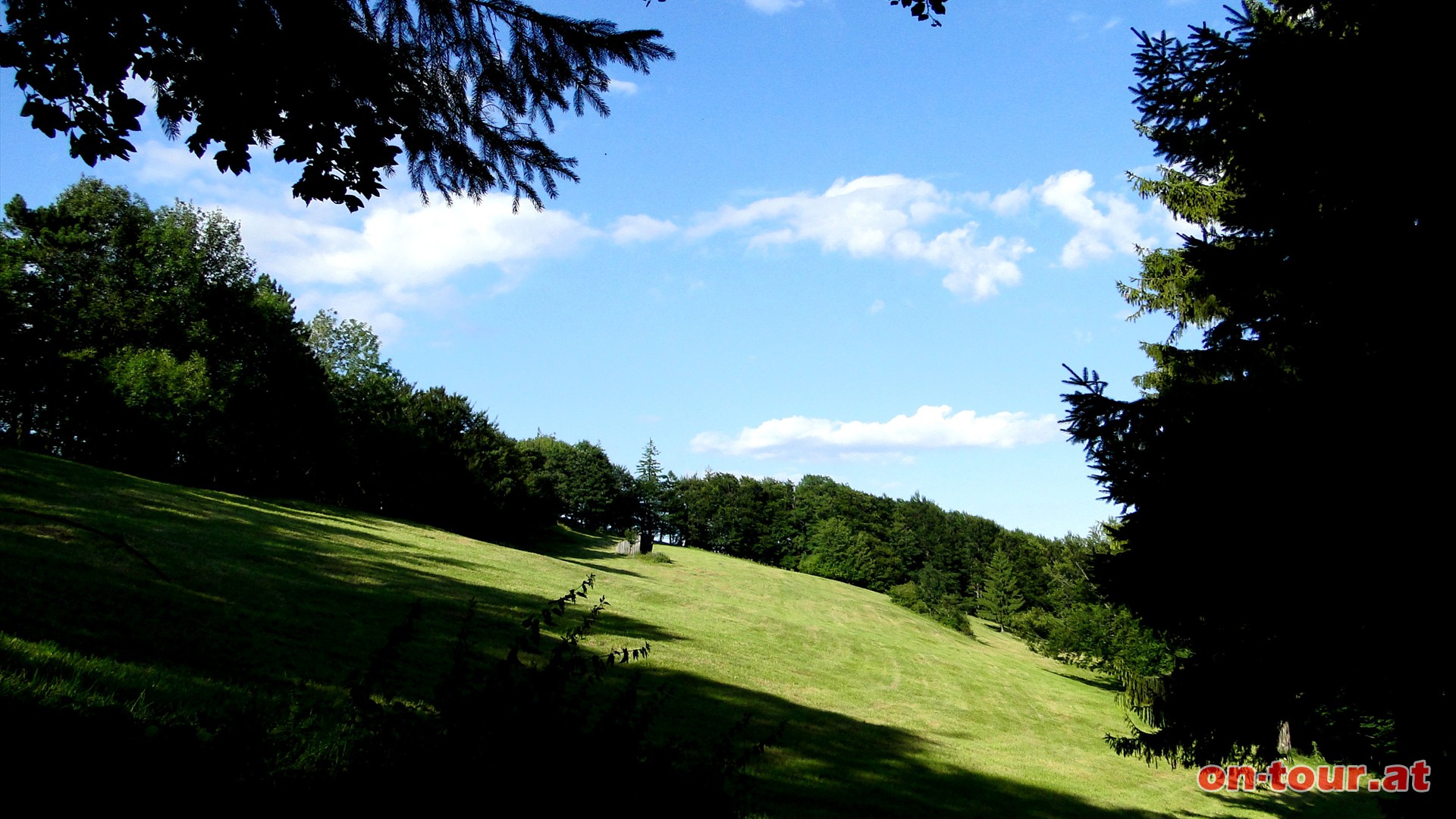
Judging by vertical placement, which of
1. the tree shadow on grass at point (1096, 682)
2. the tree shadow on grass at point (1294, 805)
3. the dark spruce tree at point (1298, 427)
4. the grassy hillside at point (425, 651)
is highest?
the dark spruce tree at point (1298, 427)

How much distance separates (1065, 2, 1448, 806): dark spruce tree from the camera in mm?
5211

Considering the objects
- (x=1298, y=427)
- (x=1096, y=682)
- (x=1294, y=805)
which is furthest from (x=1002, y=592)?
(x=1298, y=427)

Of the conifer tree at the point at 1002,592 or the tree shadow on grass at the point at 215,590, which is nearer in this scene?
the tree shadow on grass at the point at 215,590

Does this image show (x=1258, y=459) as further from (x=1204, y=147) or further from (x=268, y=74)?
(x=268, y=74)

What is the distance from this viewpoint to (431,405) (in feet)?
162

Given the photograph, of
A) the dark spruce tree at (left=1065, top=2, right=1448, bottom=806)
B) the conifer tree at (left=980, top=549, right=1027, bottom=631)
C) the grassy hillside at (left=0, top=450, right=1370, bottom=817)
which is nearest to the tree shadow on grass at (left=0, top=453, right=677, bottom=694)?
the grassy hillside at (left=0, top=450, right=1370, bottom=817)

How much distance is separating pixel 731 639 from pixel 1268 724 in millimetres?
16268

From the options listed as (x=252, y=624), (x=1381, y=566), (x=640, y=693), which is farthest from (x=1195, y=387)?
(x=252, y=624)
